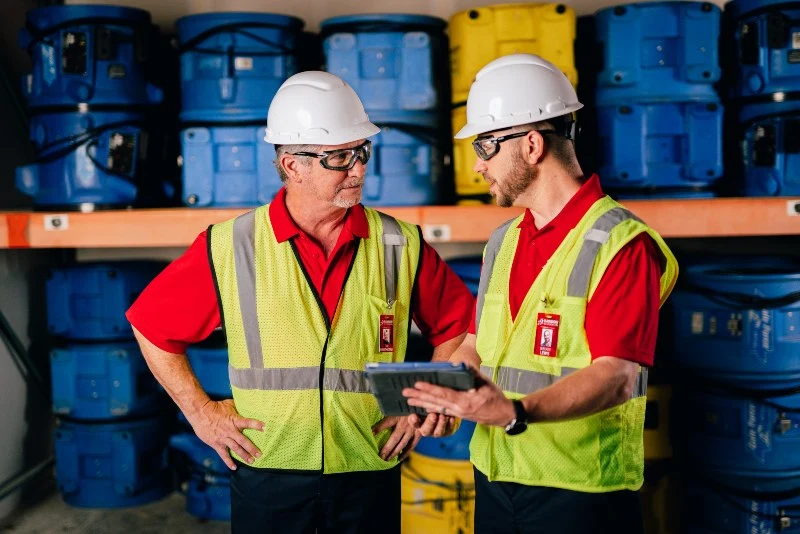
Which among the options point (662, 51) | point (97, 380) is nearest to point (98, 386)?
point (97, 380)

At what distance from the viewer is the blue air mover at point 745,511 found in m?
3.82

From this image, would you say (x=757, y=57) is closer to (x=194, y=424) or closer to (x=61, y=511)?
(x=194, y=424)

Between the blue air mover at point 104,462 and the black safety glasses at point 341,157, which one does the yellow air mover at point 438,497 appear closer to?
the blue air mover at point 104,462

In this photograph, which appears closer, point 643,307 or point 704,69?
point 643,307

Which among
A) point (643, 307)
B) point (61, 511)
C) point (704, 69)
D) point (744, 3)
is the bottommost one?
point (61, 511)

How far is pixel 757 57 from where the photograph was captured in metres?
3.95

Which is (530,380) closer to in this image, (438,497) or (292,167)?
(292,167)

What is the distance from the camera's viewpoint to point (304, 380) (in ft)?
8.47

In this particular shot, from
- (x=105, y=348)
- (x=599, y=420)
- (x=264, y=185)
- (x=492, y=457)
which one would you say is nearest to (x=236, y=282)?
(x=492, y=457)

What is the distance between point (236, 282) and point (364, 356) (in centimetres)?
45

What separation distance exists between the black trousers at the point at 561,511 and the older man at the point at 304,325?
15.3 inches

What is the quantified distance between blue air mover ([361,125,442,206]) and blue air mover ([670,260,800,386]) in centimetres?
129

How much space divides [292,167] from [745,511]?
8.50 ft

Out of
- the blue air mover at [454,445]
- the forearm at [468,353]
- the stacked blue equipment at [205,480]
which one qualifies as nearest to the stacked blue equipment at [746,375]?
the blue air mover at [454,445]
